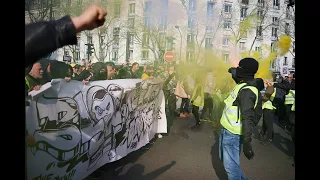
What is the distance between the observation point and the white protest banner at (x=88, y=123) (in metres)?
1.83

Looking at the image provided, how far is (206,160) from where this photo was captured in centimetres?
206

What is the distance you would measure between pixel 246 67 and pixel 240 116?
370 mm

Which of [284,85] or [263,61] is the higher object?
[263,61]

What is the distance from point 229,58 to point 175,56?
0.40m

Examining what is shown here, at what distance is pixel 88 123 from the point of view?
197cm

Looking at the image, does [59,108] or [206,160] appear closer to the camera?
[59,108]

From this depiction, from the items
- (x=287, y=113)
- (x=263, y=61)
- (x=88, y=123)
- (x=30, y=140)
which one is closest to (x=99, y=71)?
(x=88, y=123)

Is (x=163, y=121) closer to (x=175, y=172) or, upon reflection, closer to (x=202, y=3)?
(x=175, y=172)

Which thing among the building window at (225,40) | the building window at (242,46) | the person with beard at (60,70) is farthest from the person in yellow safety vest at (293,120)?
the person with beard at (60,70)

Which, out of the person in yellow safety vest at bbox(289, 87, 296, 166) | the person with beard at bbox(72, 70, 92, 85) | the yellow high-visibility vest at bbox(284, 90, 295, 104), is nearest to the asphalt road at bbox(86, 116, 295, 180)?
the person in yellow safety vest at bbox(289, 87, 296, 166)

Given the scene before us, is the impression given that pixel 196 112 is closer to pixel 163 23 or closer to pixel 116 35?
pixel 163 23

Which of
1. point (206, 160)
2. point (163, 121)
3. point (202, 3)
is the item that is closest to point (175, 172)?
point (206, 160)

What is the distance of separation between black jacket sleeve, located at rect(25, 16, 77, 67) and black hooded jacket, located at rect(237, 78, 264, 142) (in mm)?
1385

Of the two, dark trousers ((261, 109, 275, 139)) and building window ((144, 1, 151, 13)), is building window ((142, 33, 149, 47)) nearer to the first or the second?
building window ((144, 1, 151, 13))
